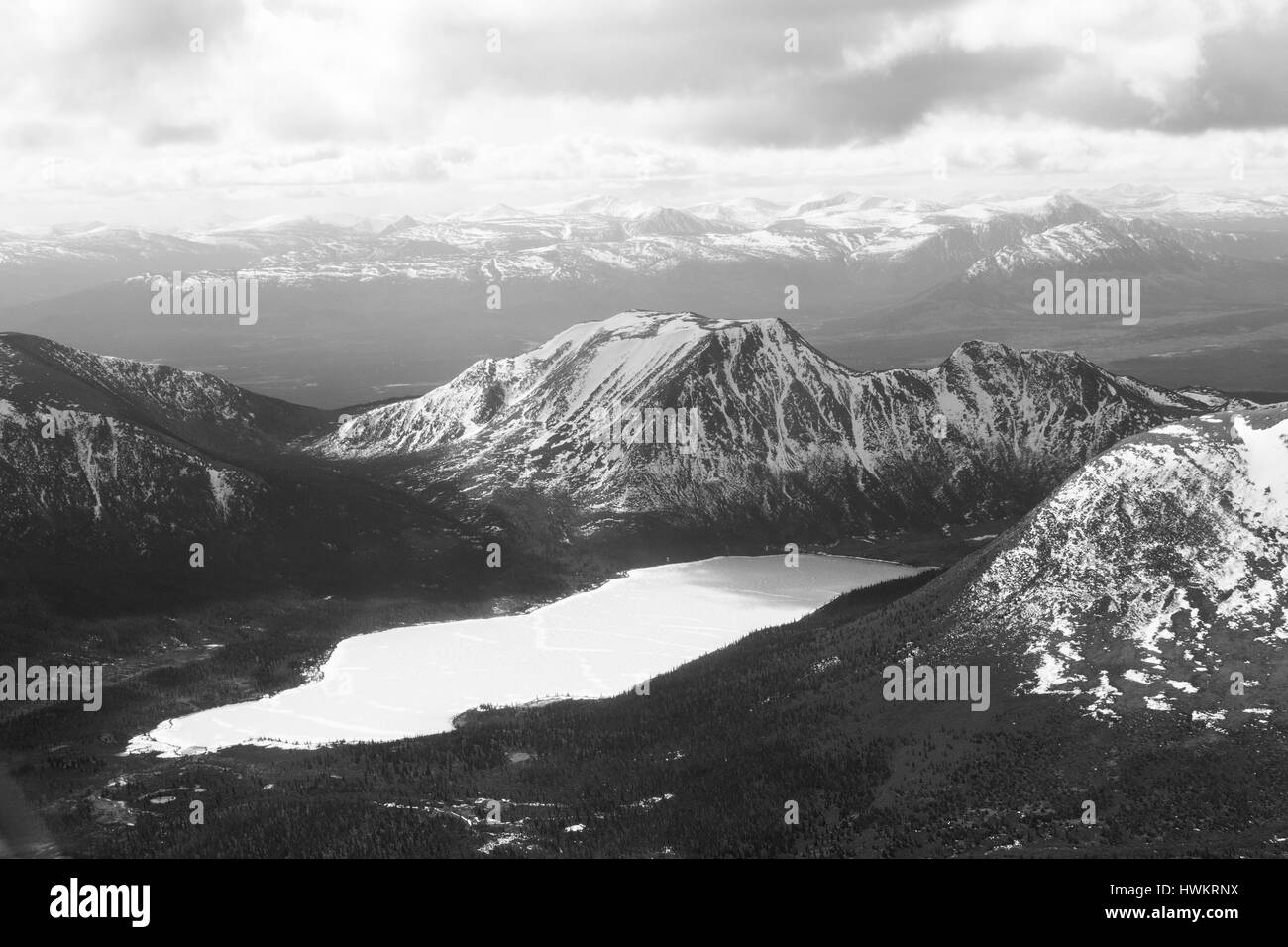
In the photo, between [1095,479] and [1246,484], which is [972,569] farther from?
[1246,484]

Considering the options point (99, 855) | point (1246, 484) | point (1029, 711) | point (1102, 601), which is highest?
point (1246, 484)

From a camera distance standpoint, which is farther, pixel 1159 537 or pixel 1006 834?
pixel 1159 537

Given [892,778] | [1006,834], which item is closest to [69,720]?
[892,778]

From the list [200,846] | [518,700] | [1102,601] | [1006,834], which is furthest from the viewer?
[518,700]

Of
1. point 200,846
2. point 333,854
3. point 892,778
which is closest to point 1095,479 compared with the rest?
point 892,778

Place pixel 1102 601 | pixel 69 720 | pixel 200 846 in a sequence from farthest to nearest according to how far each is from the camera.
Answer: pixel 69 720, pixel 1102 601, pixel 200 846

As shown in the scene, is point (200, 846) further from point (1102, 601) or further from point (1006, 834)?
point (1102, 601)

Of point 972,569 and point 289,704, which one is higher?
point 972,569
